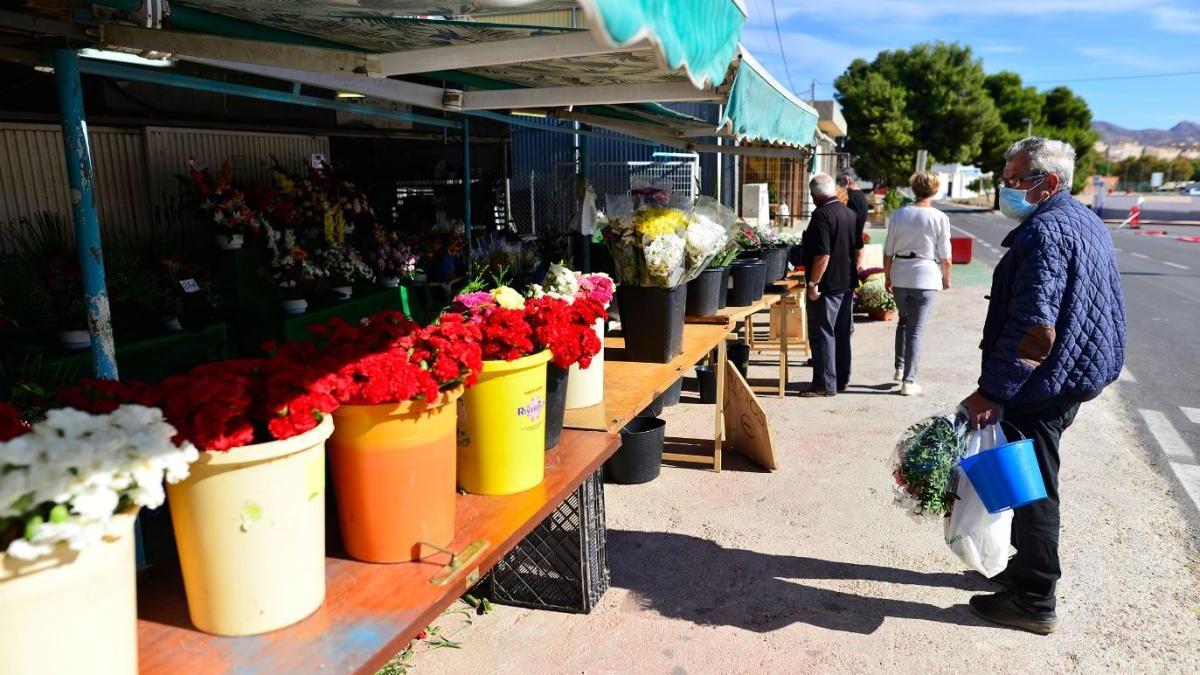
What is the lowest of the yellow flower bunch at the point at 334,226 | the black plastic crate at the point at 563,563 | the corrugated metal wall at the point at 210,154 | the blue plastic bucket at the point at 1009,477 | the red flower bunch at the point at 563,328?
the black plastic crate at the point at 563,563

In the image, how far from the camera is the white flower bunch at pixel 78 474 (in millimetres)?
1143

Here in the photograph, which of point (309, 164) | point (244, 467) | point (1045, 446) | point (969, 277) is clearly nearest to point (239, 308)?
point (309, 164)

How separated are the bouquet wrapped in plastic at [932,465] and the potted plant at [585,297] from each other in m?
1.23

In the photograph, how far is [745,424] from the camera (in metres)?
4.89

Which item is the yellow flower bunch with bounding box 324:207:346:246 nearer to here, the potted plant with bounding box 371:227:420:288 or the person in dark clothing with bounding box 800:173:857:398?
the potted plant with bounding box 371:227:420:288

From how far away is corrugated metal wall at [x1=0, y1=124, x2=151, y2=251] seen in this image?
364 cm

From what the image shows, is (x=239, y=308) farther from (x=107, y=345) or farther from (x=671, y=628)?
(x=671, y=628)

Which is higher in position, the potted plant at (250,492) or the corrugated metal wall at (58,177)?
the corrugated metal wall at (58,177)

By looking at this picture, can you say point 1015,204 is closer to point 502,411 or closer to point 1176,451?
point 502,411

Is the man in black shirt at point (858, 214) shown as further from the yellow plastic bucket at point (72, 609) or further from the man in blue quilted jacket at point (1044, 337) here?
the yellow plastic bucket at point (72, 609)

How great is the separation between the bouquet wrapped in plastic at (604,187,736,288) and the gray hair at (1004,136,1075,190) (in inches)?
52.9

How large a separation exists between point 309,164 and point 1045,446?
4422 millimetres

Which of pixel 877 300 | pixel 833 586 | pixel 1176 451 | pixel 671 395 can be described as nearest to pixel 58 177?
pixel 671 395

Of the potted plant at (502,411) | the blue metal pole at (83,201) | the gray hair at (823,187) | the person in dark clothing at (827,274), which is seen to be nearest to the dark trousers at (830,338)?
the person in dark clothing at (827,274)
